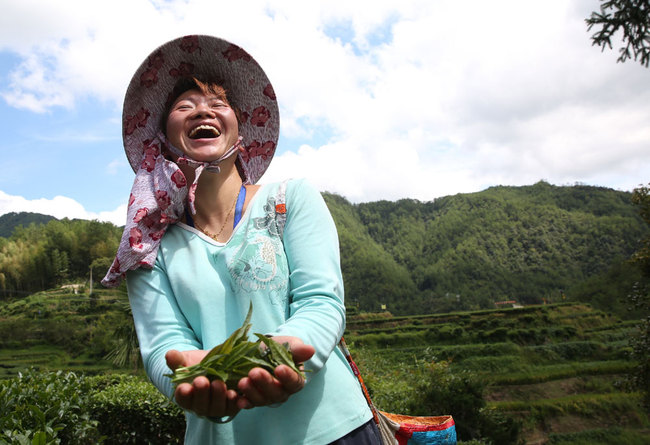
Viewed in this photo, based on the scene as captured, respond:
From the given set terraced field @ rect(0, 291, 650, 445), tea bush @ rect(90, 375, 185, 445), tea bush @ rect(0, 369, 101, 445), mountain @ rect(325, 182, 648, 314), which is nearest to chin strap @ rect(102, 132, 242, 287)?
tea bush @ rect(0, 369, 101, 445)

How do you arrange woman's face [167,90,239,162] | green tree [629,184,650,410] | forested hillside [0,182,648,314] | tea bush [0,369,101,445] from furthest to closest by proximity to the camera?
forested hillside [0,182,648,314] < green tree [629,184,650,410] < tea bush [0,369,101,445] < woman's face [167,90,239,162]

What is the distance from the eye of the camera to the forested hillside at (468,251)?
61.0 meters

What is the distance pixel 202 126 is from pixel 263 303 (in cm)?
61

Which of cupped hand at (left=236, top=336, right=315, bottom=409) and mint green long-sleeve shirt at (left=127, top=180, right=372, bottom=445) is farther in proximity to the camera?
mint green long-sleeve shirt at (left=127, top=180, right=372, bottom=445)

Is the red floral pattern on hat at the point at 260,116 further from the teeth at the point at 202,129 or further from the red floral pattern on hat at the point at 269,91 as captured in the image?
the teeth at the point at 202,129

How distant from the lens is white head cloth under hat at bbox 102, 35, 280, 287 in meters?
1.35

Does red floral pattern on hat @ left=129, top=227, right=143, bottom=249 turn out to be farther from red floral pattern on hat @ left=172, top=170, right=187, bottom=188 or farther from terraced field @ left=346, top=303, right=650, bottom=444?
terraced field @ left=346, top=303, right=650, bottom=444

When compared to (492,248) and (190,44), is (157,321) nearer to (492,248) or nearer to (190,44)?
(190,44)

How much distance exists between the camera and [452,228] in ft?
350

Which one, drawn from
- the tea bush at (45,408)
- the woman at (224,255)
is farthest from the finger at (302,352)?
the tea bush at (45,408)

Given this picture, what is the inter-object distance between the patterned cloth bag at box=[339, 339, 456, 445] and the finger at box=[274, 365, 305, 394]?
1.37 ft

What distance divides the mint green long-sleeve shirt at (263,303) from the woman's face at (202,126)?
0.22 metres

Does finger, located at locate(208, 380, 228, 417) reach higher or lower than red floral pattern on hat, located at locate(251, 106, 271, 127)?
lower

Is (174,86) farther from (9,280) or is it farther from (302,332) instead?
(9,280)
